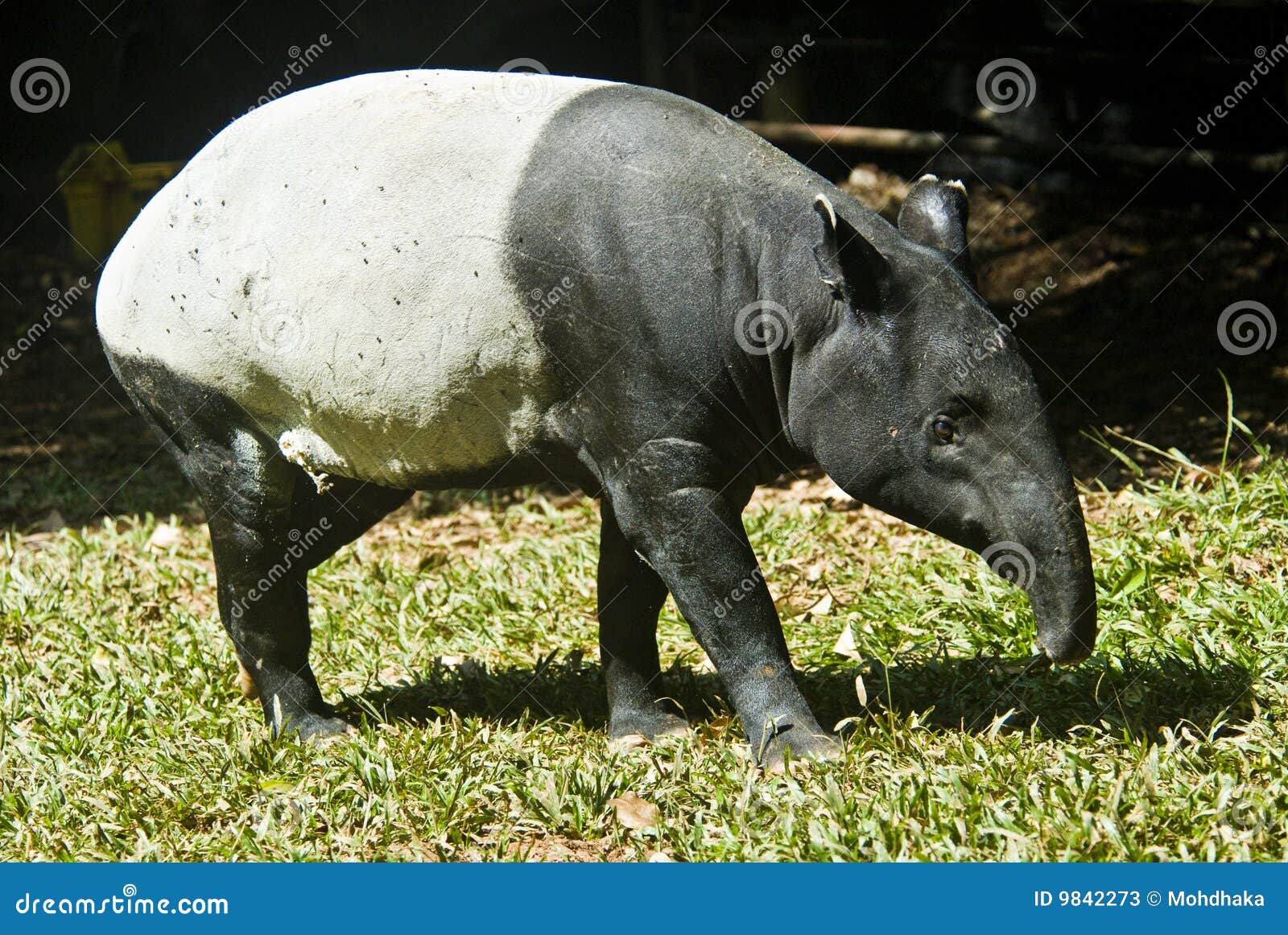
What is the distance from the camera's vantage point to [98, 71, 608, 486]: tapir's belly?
3908mm

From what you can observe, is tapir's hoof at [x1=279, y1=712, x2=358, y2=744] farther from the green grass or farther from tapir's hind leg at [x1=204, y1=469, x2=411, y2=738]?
the green grass

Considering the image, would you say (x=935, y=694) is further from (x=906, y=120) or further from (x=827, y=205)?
(x=906, y=120)

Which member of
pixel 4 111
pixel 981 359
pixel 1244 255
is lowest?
pixel 4 111

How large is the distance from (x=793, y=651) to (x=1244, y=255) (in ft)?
17.3

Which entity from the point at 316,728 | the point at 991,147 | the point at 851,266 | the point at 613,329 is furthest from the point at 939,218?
the point at 991,147

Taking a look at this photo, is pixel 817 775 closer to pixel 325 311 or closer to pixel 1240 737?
pixel 1240 737

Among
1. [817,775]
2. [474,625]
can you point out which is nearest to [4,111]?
[474,625]

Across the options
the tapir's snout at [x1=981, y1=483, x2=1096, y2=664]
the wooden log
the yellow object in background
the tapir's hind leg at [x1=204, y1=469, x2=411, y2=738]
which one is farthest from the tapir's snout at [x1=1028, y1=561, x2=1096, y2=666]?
the yellow object in background

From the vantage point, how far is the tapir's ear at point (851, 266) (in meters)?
3.61

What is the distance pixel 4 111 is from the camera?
437 inches

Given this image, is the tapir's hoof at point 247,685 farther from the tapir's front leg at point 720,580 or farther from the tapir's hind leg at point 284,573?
the tapir's front leg at point 720,580

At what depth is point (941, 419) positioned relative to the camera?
369cm

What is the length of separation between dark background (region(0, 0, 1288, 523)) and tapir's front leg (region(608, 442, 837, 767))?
3.98 metres

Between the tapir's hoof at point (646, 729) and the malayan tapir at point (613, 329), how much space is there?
53 centimetres
